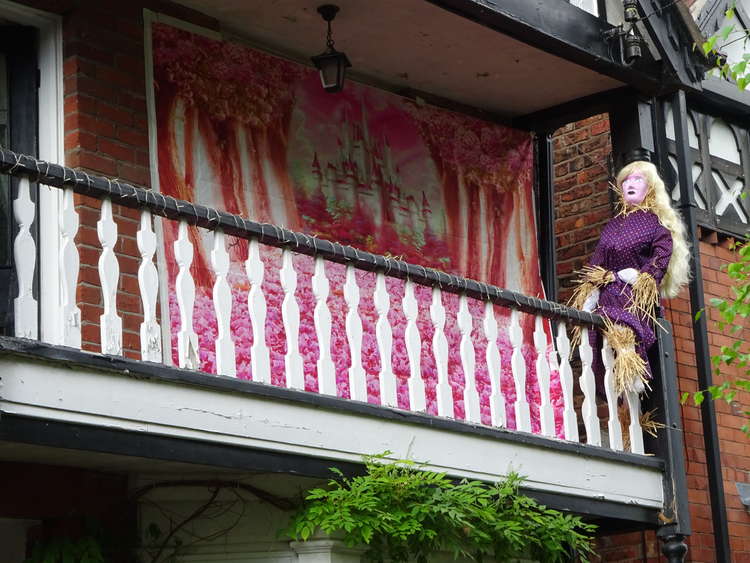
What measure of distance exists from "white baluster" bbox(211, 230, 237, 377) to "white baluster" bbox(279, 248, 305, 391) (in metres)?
0.31

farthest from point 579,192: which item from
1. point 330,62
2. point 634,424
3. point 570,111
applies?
point 330,62

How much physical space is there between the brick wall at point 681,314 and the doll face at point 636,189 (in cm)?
133

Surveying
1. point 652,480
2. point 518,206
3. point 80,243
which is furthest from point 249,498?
point 518,206

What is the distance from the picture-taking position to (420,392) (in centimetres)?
753

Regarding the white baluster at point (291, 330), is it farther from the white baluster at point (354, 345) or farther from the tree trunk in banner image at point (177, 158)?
the tree trunk in banner image at point (177, 158)

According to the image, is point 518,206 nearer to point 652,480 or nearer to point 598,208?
point 598,208

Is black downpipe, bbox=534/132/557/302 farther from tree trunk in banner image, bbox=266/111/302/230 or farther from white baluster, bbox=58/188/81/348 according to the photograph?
white baluster, bbox=58/188/81/348

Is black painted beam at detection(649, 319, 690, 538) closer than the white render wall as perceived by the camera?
No

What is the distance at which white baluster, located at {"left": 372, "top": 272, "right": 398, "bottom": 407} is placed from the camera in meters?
7.37

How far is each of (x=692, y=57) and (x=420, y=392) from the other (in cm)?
335

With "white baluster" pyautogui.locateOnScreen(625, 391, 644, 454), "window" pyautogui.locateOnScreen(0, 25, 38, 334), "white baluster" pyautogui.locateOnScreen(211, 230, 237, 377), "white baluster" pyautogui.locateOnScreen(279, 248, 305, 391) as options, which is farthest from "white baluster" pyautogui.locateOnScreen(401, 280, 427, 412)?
"window" pyautogui.locateOnScreen(0, 25, 38, 334)

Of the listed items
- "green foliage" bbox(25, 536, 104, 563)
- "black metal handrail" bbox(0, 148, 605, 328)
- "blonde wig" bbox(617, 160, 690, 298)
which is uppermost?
"blonde wig" bbox(617, 160, 690, 298)

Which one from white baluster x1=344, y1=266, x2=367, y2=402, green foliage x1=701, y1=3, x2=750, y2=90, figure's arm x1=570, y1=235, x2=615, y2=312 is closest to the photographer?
white baluster x1=344, y1=266, x2=367, y2=402

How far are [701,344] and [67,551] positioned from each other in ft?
13.9
